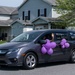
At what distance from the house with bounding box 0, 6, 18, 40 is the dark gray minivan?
127ft

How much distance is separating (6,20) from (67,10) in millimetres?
25598

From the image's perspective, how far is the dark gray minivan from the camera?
11.0 meters

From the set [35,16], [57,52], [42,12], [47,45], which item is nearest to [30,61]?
[47,45]

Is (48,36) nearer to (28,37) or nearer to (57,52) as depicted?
(57,52)

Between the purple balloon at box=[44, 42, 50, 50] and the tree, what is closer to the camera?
the purple balloon at box=[44, 42, 50, 50]

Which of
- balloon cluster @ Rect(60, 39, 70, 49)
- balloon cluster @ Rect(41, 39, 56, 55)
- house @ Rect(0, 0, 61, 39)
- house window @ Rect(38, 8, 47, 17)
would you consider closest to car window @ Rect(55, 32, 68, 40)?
balloon cluster @ Rect(60, 39, 70, 49)

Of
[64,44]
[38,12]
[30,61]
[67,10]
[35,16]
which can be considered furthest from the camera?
[35,16]

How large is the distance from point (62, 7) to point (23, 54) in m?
24.5

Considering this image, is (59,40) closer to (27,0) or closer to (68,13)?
(68,13)

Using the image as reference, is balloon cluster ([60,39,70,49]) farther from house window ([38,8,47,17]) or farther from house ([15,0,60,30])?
house window ([38,8,47,17])

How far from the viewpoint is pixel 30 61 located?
11383 millimetres

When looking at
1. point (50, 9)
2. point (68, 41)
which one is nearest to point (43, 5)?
point (50, 9)

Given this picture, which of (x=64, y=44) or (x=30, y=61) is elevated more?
(x=64, y=44)

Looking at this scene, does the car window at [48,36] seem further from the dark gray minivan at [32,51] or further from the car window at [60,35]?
the car window at [60,35]
